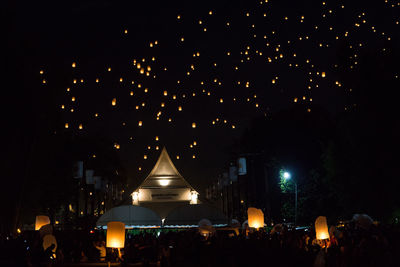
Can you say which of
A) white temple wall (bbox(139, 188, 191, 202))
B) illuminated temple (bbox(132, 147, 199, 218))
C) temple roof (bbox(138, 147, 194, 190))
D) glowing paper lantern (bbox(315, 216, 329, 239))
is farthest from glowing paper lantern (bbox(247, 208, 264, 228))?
temple roof (bbox(138, 147, 194, 190))

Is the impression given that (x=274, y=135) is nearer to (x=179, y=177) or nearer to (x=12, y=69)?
(x=179, y=177)

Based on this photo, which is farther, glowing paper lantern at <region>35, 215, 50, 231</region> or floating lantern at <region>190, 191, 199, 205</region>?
floating lantern at <region>190, 191, 199, 205</region>

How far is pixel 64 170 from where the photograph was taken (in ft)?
126

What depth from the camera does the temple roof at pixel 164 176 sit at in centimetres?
4188

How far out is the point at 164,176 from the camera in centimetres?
4294

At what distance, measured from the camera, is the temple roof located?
1649 inches

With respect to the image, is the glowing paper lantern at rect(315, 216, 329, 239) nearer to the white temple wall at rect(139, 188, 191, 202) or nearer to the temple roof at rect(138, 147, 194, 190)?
the white temple wall at rect(139, 188, 191, 202)

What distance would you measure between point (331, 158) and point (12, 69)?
17936 millimetres

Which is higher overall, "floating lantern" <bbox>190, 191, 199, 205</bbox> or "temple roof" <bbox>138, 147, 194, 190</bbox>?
"temple roof" <bbox>138, 147, 194, 190</bbox>

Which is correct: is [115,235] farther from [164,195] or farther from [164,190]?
[164,190]

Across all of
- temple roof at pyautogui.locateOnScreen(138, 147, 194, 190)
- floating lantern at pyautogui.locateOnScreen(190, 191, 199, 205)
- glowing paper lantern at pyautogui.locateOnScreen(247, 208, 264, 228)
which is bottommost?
glowing paper lantern at pyautogui.locateOnScreen(247, 208, 264, 228)

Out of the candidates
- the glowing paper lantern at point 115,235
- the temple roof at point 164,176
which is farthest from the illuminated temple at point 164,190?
the glowing paper lantern at point 115,235

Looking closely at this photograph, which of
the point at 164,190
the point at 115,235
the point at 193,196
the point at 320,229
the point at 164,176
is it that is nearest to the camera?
the point at 115,235

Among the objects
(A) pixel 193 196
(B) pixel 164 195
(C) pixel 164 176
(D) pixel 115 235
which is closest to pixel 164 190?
(B) pixel 164 195
